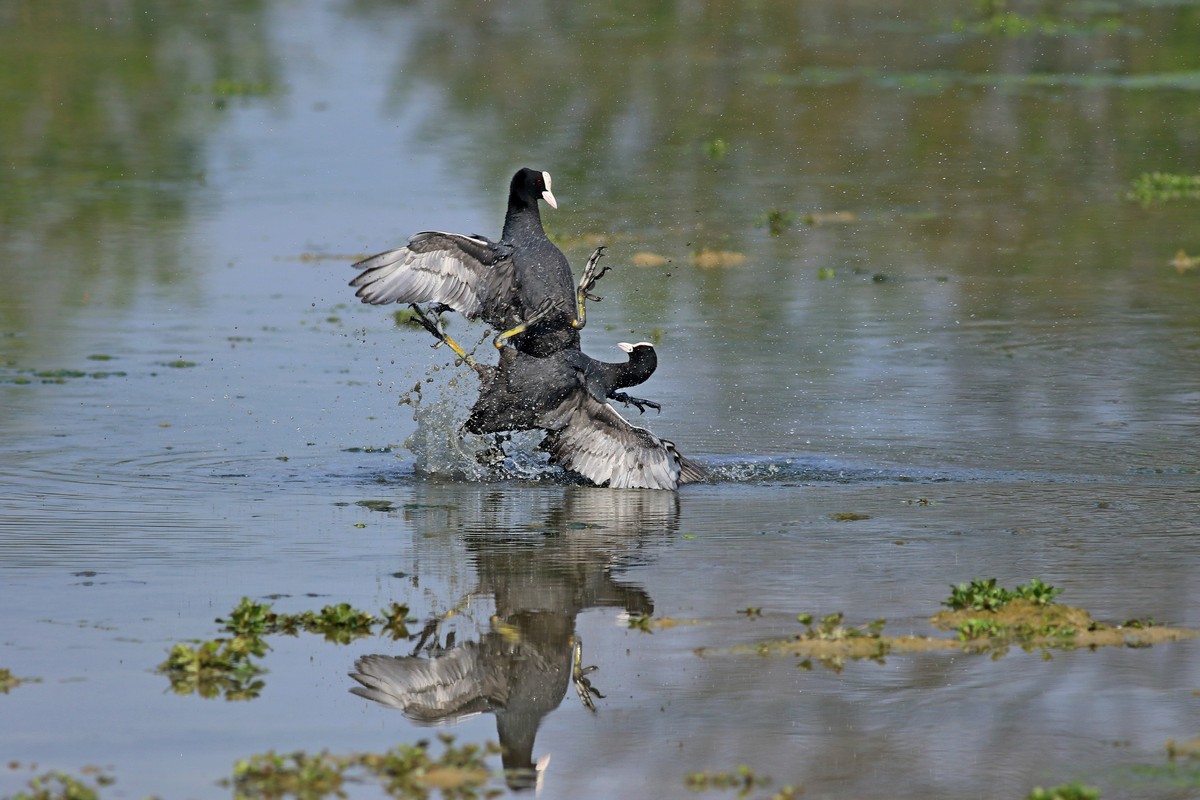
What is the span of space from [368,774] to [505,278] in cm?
561

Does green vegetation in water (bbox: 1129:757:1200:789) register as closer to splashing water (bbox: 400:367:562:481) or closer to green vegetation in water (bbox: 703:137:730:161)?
splashing water (bbox: 400:367:562:481)

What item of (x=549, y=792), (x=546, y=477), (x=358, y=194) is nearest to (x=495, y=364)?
(x=546, y=477)

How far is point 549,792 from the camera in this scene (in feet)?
18.3

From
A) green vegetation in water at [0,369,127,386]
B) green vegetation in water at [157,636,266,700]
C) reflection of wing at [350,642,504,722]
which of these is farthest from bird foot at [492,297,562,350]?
green vegetation in water at [157,636,266,700]

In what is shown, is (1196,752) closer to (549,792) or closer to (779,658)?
(779,658)

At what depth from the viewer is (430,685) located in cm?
650

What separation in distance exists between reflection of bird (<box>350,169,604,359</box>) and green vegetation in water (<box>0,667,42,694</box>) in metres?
4.51

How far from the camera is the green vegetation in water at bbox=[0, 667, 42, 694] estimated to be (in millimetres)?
6348

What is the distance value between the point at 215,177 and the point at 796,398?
11231 mm

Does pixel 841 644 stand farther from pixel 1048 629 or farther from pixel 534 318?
pixel 534 318

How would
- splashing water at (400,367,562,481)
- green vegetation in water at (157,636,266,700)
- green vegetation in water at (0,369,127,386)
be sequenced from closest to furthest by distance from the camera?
green vegetation in water at (157,636,266,700) → splashing water at (400,367,562,481) → green vegetation in water at (0,369,127,386)

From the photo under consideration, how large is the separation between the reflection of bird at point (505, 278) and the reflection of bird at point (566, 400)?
5.2 inches

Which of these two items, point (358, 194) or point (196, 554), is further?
point (358, 194)

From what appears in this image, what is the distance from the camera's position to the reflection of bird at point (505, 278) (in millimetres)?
10711
